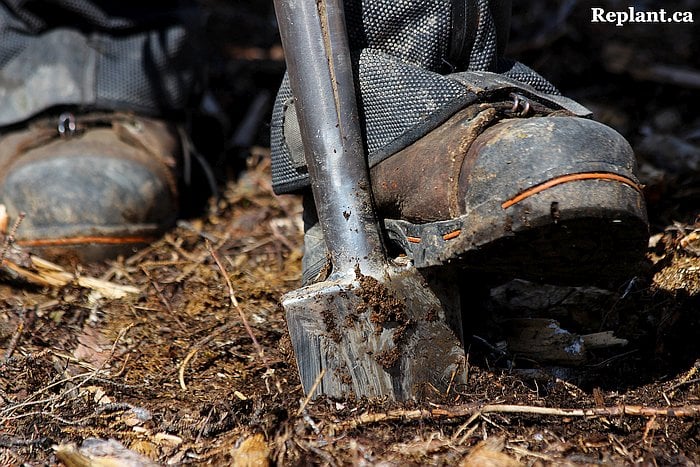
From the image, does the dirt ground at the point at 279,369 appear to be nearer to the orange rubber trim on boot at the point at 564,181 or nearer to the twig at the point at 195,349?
the twig at the point at 195,349

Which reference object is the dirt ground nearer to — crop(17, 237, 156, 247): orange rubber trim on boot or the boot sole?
crop(17, 237, 156, 247): orange rubber trim on boot

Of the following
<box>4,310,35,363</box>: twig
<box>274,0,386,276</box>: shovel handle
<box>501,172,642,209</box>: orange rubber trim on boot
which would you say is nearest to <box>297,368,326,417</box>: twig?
<box>274,0,386,276</box>: shovel handle

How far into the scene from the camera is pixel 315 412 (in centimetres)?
125

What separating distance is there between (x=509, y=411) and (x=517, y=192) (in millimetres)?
322

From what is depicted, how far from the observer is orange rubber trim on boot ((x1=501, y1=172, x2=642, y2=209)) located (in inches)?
43.5

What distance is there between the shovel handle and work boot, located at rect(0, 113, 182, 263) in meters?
0.75

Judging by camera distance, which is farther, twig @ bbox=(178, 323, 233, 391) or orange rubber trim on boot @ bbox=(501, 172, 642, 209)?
twig @ bbox=(178, 323, 233, 391)

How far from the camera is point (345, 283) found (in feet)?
4.19

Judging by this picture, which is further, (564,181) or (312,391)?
(312,391)

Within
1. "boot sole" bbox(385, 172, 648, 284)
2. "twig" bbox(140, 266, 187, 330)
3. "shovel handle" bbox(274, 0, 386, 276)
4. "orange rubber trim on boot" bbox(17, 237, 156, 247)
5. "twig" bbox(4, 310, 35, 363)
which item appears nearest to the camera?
"boot sole" bbox(385, 172, 648, 284)

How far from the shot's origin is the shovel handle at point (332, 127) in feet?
4.35

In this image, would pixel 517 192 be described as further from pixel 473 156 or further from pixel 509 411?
pixel 509 411

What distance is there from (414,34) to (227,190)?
1.10 meters

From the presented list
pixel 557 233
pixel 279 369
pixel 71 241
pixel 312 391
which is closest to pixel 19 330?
A: pixel 71 241
